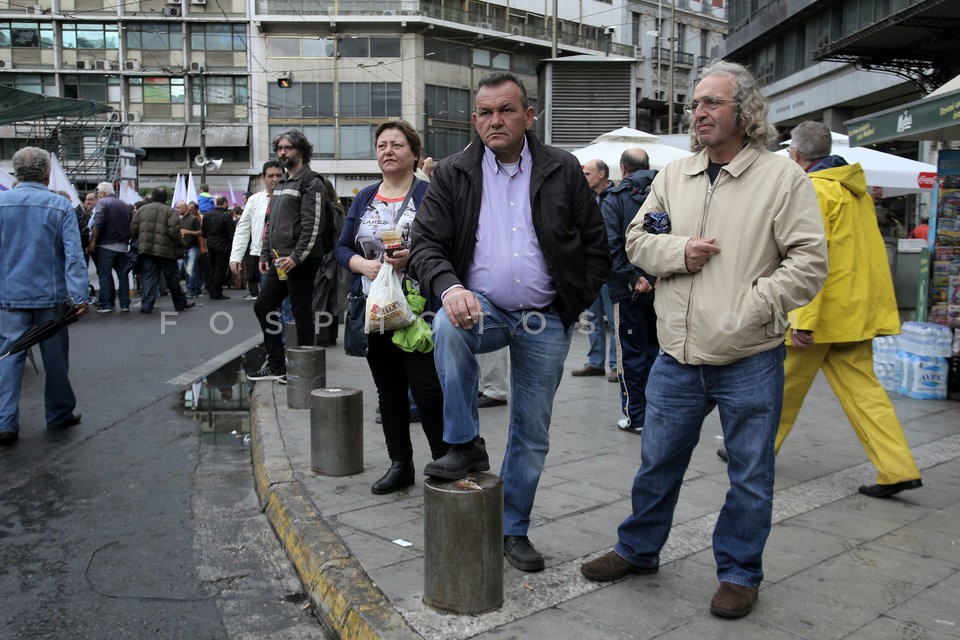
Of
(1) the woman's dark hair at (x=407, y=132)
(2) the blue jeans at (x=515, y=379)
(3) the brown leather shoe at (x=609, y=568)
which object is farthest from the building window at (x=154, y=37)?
(3) the brown leather shoe at (x=609, y=568)

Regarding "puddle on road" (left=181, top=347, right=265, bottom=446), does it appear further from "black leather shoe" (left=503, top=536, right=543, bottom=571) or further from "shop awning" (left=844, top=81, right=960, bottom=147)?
"shop awning" (left=844, top=81, right=960, bottom=147)

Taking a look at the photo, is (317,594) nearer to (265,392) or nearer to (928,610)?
(928,610)

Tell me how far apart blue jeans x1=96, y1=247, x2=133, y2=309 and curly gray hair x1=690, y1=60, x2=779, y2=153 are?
45.3 ft

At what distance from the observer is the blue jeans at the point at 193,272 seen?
1941 centimetres

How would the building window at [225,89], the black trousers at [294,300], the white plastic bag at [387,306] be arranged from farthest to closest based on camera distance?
the building window at [225,89], the black trousers at [294,300], the white plastic bag at [387,306]

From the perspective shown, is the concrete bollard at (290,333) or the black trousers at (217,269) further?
the black trousers at (217,269)

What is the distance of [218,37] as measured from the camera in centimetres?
5378

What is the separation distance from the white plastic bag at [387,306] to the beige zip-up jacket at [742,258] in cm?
137

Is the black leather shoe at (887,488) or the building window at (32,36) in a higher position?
the building window at (32,36)

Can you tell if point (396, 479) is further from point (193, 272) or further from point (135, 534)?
point (193, 272)

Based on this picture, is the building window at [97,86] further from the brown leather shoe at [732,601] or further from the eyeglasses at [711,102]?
the brown leather shoe at [732,601]

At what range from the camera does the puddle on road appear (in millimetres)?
6887

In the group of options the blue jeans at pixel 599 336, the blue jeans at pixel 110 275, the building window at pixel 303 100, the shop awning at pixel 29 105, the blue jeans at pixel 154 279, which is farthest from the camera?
the building window at pixel 303 100

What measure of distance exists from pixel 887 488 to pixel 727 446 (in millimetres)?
1899
